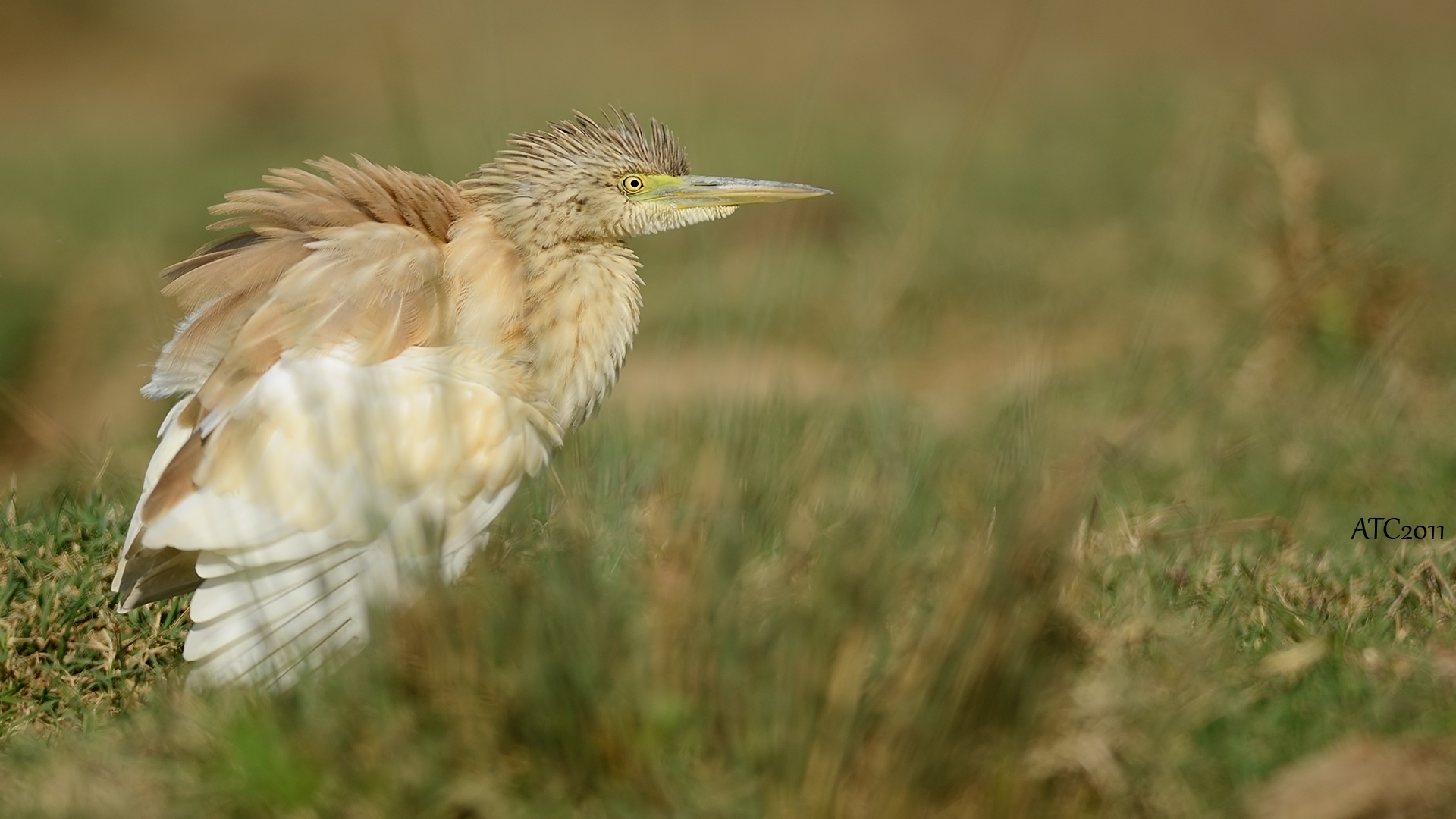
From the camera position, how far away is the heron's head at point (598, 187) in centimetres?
383

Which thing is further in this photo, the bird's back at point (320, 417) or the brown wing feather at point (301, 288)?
the brown wing feather at point (301, 288)

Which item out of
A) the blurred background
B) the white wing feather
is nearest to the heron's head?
the blurred background

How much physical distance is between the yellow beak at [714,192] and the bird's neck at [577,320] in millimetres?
208

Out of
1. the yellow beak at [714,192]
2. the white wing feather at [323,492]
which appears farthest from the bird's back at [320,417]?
the yellow beak at [714,192]

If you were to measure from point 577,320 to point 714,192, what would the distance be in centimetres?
56

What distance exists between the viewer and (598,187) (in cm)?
385

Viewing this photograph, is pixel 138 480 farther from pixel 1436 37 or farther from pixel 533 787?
pixel 1436 37

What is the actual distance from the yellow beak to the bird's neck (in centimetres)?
21

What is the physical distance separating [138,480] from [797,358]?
337 cm

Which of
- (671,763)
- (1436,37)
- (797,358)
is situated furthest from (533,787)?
(1436,37)

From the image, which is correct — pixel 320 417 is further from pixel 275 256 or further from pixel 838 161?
pixel 838 161

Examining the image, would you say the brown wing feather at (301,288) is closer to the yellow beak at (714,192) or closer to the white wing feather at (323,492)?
the white wing feather at (323,492)

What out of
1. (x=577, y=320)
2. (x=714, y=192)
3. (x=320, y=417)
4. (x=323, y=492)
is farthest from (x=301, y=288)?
(x=714, y=192)

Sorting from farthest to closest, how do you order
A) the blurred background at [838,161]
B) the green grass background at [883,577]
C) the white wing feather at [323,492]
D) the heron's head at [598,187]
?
the heron's head at [598,187], the blurred background at [838,161], the white wing feather at [323,492], the green grass background at [883,577]
